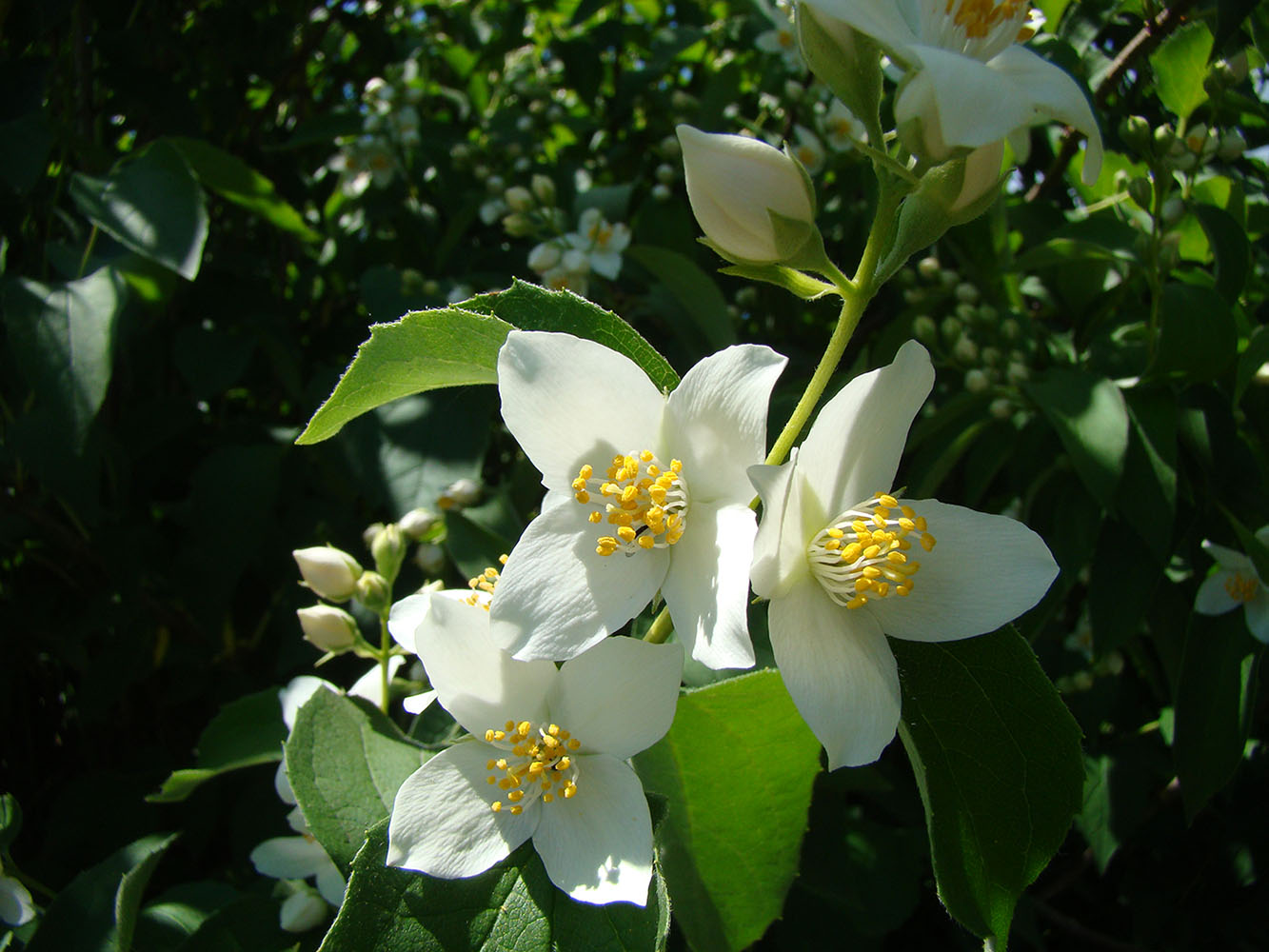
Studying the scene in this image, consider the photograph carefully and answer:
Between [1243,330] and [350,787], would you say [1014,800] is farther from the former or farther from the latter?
[1243,330]

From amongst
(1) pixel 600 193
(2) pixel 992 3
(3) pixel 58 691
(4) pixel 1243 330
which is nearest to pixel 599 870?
(2) pixel 992 3

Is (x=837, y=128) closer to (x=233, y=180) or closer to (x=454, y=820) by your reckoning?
(x=233, y=180)

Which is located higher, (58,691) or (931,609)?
(931,609)

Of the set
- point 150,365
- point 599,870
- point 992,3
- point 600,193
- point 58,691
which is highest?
point 992,3

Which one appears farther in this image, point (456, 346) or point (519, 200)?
point (519, 200)

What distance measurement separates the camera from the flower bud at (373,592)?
1.19 metres

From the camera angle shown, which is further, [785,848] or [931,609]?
[785,848]

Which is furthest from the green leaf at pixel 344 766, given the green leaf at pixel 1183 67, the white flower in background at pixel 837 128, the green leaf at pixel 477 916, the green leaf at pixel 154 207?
the white flower in background at pixel 837 128

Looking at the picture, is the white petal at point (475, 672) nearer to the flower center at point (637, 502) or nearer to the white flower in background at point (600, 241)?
the flower center at point (637, 502)

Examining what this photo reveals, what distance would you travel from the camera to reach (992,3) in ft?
2.85

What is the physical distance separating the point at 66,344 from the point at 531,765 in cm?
116

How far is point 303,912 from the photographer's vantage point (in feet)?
3.97

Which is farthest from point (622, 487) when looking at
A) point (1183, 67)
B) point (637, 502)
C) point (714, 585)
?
point (1183, 67)

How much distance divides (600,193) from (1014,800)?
1.65 m
